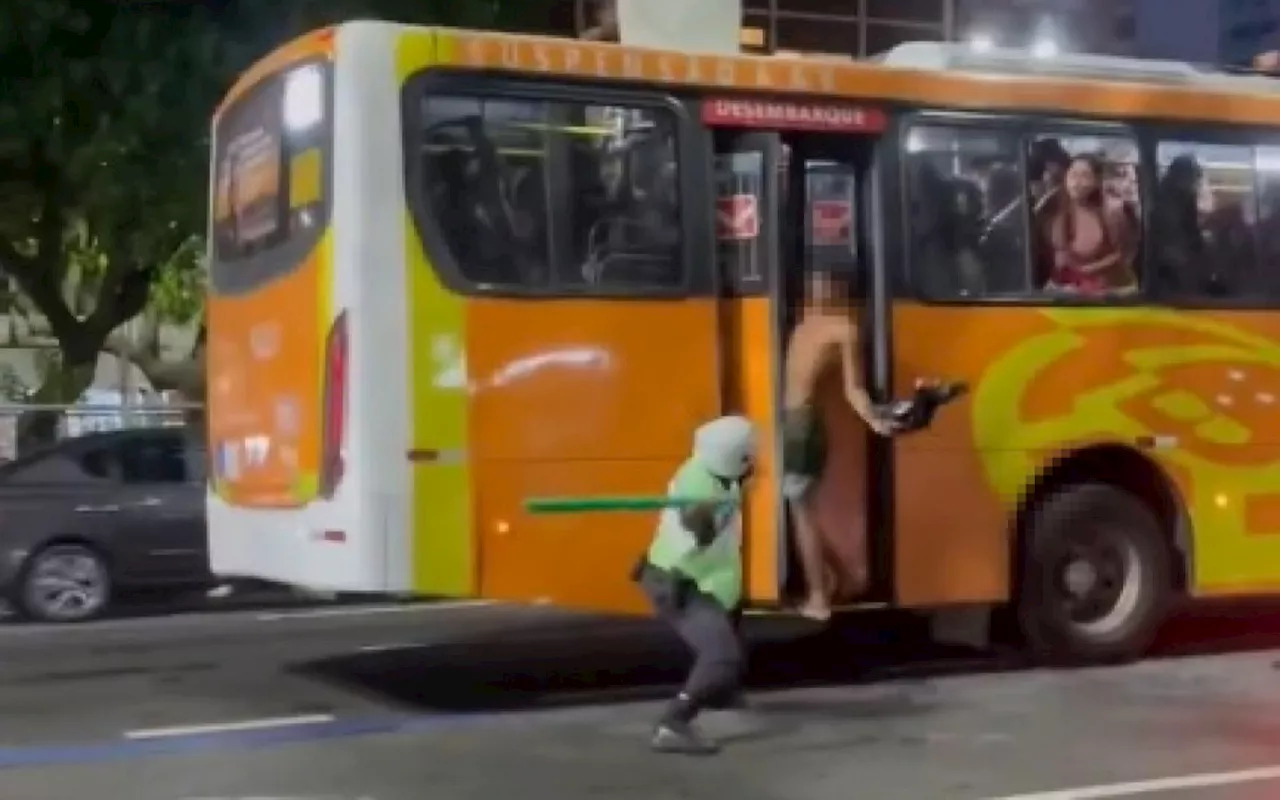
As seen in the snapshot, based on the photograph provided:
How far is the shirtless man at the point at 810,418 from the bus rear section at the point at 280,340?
231 cm

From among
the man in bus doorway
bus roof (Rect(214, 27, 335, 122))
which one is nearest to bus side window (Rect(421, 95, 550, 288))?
bus roof (Rect(214, 27, 335, 122))

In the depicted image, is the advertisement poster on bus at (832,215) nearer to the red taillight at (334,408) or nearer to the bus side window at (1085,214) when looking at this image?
the bus side window at (1085,214)

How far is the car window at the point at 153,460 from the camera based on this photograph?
1591 cm

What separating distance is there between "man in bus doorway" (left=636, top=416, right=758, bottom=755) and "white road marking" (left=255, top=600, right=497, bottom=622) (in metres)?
6.19

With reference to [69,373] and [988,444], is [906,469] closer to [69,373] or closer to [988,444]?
[988,444]

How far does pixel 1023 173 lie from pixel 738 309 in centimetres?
196

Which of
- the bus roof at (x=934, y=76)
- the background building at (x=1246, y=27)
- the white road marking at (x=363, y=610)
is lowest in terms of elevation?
the white road marking at (x=363, y=610)

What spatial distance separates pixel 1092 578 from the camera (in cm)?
1164

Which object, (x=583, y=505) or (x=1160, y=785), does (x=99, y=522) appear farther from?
(x=1160, y=785)

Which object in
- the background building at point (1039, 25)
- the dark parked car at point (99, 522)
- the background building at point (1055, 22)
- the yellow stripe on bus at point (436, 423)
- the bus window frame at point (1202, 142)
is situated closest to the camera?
the yellow stripe on bus at point (436, 423)

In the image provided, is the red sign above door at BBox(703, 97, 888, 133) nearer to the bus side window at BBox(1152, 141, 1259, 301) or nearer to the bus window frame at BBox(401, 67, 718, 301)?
the bus window frame at BBox(401, 67, 718, 301)

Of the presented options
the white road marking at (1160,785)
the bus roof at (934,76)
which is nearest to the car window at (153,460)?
the bus roof at (934,76)

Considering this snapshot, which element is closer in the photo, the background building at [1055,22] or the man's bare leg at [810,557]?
the man's bare leg at [810,557]

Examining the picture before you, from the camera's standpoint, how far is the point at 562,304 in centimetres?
981
